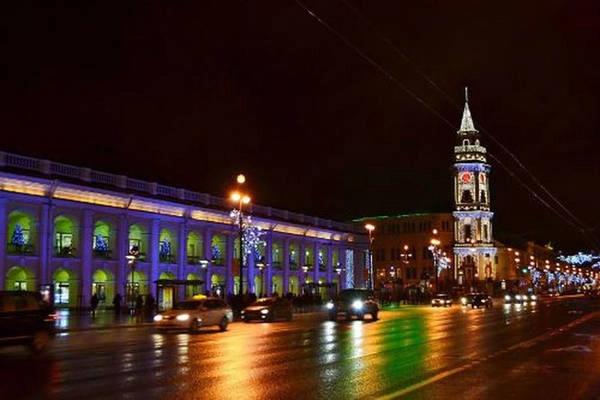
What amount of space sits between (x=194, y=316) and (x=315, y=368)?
655 inches

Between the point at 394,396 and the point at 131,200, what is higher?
the point at 131,200

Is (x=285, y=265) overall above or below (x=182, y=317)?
above

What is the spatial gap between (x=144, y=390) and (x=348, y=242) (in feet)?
273

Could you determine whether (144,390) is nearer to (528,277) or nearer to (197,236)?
(197,236)

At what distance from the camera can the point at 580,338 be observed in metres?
26.6

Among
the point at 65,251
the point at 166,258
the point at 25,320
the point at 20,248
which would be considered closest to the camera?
the point at 25,320

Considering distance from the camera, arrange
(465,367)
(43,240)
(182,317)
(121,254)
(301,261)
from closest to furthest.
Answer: (465,367), (182,317), (43,240), (121,254), (301,261)

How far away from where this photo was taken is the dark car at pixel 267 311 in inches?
1725

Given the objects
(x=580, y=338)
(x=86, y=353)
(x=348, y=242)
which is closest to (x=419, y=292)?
(x=348, y=242)

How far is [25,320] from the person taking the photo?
71.3 feet

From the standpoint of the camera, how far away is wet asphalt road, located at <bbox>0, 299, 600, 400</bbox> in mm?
13164

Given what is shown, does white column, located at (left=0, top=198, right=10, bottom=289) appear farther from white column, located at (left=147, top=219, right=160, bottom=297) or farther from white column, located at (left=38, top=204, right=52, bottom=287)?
white column, located at (left=147, top=219, right=160, bottom=297)

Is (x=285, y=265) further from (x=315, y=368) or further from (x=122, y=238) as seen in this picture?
(x=315, y=368)

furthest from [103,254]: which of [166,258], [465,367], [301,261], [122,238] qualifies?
[465,367]
